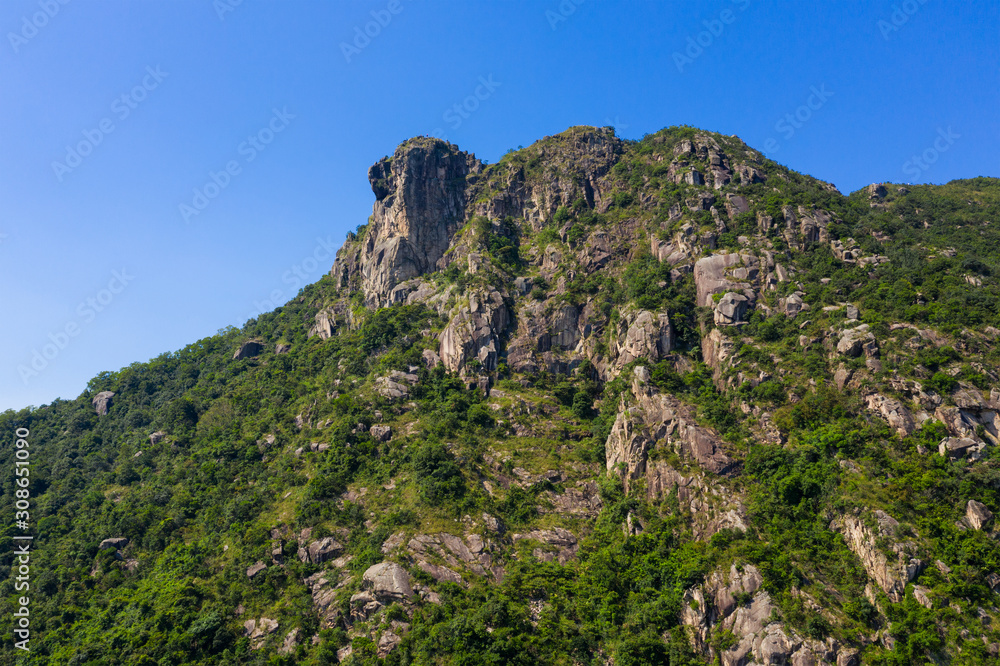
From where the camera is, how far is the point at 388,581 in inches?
2181

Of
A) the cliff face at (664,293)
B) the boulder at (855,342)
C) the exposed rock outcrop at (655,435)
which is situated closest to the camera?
the cliff face at (664,293)

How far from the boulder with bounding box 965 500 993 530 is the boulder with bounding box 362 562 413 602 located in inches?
1876

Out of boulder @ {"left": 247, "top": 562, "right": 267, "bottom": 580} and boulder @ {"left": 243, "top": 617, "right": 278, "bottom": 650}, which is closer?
boulder @ {"left": 243, "top": 617, "right": 278, "bottom": 650}

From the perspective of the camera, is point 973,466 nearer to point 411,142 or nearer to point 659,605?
point 659,605

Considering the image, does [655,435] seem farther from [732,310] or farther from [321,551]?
[321,551]

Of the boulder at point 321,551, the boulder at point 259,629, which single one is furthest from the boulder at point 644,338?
the boulder at point 259,629

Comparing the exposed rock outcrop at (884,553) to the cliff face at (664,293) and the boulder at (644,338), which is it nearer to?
the cliff face at (664,293)

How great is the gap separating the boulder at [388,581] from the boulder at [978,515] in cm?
4765

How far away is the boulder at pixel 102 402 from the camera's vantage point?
105863 millimetres

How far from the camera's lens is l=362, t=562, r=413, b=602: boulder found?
2152 inches

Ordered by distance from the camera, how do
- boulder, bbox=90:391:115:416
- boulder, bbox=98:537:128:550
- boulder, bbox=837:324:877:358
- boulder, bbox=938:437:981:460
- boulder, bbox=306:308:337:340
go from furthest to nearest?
boulder, bbox=90:391:115:416 < boulder, bbox=306:308:337:340 < boulder, bbox=98:537:128:550 < boulder, bbox=837:324:877:358 < boulder, bbox=938:437:981:460

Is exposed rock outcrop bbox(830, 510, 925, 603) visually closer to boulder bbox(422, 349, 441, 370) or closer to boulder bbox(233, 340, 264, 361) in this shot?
boulder bbox(422, 349, 441, 370)

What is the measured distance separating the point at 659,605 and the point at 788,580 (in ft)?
36.0

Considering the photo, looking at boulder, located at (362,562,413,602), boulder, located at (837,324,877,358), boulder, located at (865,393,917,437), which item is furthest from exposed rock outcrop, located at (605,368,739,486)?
boulder, located at (362,562,413,602)
